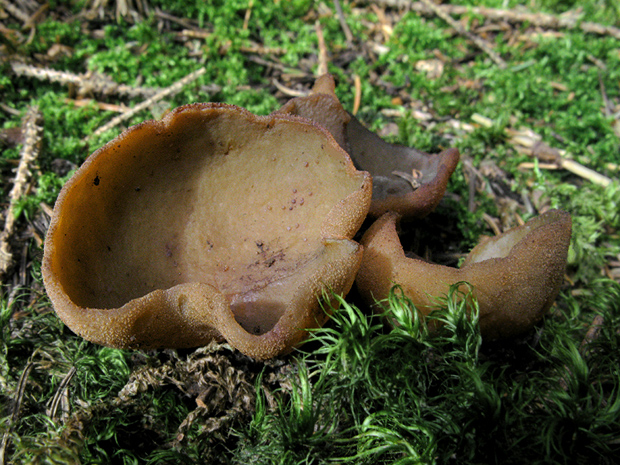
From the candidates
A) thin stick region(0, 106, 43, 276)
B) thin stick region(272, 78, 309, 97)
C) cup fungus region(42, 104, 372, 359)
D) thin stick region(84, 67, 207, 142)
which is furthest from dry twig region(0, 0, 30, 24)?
cup fungus region(42, 104, 372, 359)

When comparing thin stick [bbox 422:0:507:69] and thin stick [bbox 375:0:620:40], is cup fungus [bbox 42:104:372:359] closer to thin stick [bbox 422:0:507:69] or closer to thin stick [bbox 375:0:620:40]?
thin stick [bbox 422:0:507:69]

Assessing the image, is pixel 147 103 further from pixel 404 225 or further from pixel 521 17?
pixel 521 17

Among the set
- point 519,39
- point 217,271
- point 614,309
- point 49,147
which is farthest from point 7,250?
point 519,39

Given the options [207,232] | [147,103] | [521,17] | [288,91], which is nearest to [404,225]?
[207,232]

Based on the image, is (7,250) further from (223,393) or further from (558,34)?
(558,34)

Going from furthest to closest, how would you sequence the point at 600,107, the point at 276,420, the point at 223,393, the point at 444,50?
the point at 444,50 < the point at 600,107 < the point at 223,393 < the point at 276,420

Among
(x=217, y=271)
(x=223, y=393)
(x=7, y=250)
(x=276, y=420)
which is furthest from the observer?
(x=7, y=250)
